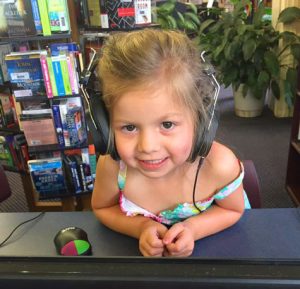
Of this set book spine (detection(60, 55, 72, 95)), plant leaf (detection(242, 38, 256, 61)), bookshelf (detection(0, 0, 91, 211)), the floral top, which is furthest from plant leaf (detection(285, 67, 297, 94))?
the floral top

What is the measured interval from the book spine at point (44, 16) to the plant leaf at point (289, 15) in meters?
2.36

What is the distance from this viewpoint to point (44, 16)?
1816 millimetres

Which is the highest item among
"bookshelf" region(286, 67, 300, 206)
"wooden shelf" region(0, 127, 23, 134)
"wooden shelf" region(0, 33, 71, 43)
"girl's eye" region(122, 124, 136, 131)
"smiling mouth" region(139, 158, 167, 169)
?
"wooden shelf" region(0, 33, 71, 43)

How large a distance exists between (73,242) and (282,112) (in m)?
3.49

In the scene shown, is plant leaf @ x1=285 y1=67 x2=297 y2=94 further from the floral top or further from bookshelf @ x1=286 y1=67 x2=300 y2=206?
the floral top

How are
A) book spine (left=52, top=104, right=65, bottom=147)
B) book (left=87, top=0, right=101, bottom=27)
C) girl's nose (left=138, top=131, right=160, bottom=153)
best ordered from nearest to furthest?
girl's nose (left=138, top=131, right=160, bottom=153), book spine (left=52, top=104, right=65, bottom=147), book (left=87, top=0, right=101, bottom=27)

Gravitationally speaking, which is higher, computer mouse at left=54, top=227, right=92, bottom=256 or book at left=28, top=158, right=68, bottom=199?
computer mouse at left=54, top=227, right=92, bottom=256

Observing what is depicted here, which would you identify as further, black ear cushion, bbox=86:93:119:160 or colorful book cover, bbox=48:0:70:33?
colorful book cover, bbox=48:0:70:33

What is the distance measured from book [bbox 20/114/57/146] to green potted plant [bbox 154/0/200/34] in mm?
2109

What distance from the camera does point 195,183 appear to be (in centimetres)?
85

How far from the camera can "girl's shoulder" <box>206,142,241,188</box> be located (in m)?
0.81

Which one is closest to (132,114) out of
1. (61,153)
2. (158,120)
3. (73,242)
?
(158,120)

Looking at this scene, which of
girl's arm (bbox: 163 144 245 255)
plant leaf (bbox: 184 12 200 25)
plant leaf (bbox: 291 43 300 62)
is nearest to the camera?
girl's arm (bbox: 163 144 245 255)

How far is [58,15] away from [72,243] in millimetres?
1473
